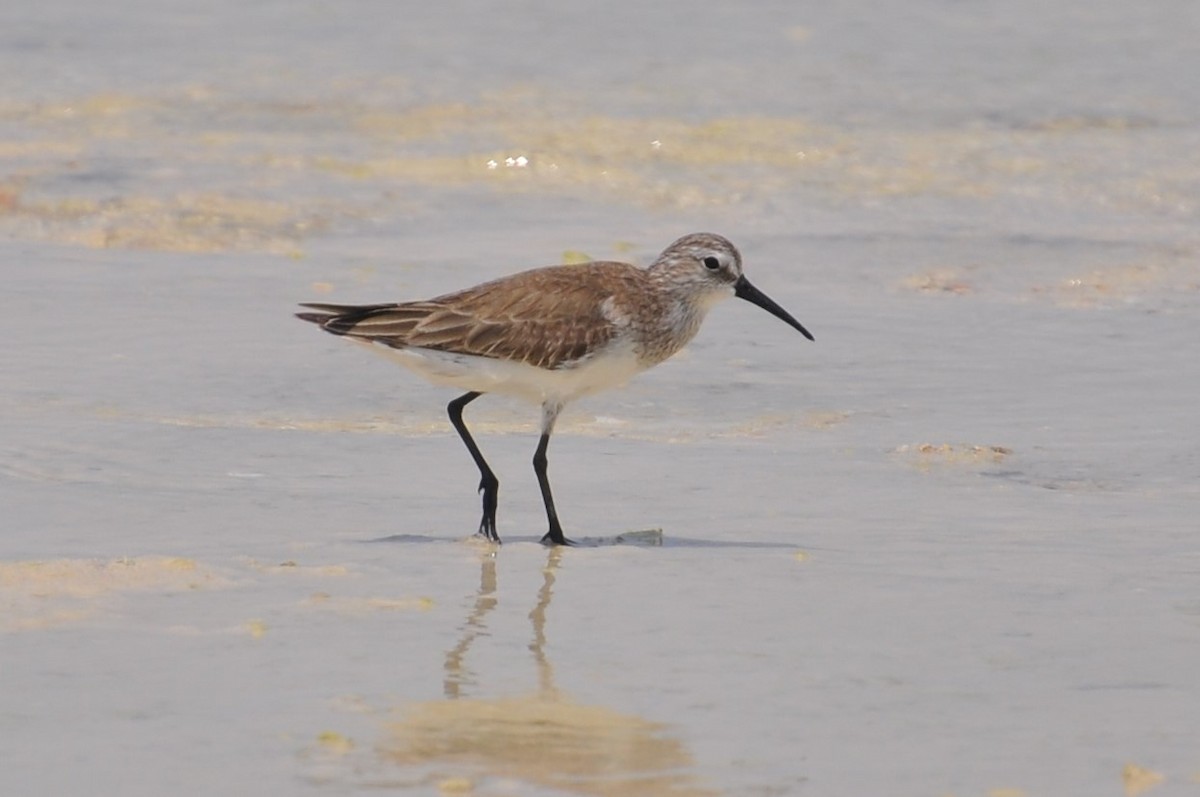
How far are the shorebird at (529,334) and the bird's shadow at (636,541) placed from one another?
10.8 inches

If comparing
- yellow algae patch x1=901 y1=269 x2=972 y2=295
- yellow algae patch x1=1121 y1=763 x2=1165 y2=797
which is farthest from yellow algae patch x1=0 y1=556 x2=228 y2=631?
yellow algae patch x1=901 y1=269 x2=972 y2=295

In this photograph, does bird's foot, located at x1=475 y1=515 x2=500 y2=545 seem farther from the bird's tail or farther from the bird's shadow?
the bird's tail

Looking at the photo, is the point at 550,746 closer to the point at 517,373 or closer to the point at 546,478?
the point at 546,478

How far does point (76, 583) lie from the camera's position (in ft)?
20.5

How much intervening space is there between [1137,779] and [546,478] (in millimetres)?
3164

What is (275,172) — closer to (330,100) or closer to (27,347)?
(330,100)

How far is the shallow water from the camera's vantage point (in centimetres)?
516

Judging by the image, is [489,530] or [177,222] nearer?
[489,530]

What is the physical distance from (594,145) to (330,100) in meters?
2.92

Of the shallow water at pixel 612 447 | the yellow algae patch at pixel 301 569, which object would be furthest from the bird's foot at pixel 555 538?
the yellow algae patch at pixel 301 569

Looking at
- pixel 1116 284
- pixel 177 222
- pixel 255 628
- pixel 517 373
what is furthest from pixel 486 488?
pixel 177 222

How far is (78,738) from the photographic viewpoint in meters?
4.97

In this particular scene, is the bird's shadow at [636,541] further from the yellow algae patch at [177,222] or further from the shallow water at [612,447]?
the yellow algae patch at [177,222]

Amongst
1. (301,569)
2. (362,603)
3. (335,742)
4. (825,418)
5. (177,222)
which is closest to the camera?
(335,742)
